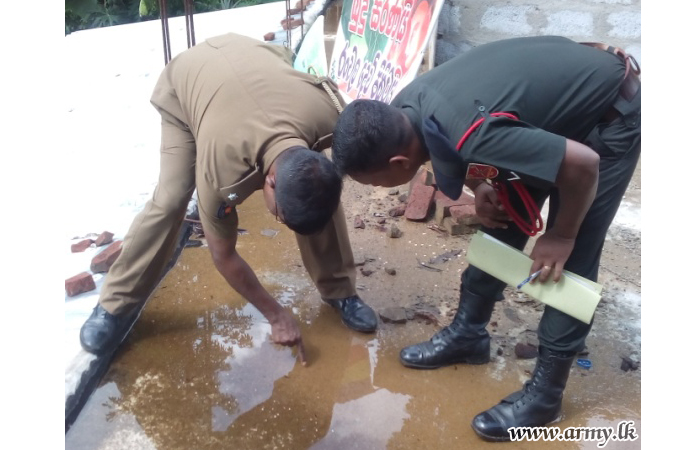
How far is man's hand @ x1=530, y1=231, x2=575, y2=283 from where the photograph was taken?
6.88 ft

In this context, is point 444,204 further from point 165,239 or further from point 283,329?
point 165,239

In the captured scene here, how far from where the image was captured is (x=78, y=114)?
15.7 feet

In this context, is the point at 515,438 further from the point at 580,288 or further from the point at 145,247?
the point at 145,247

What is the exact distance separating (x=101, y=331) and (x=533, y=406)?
1.85 m

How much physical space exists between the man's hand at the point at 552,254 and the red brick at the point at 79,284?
7.03 feet

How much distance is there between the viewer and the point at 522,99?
1894mm

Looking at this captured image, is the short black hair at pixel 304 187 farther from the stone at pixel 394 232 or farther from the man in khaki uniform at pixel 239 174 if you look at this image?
the stone at pixel 394 232

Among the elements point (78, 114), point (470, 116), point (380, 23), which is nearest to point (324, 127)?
point (470, 116)

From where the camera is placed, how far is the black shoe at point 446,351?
2.64 metres

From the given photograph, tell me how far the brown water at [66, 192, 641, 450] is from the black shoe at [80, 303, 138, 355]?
81mm

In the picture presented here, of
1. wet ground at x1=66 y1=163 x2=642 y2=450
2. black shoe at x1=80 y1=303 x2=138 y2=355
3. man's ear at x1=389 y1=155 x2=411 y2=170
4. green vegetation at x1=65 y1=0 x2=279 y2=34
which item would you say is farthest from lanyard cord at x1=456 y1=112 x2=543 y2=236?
green vegetation at x1=65 y1=0 x2=279 y2=34

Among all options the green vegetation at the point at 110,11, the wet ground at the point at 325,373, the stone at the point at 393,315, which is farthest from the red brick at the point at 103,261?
the green vegetation at the point at 110,11

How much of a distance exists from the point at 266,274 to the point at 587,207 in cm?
192

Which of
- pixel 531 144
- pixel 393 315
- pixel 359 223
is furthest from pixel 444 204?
pixel 531 144
